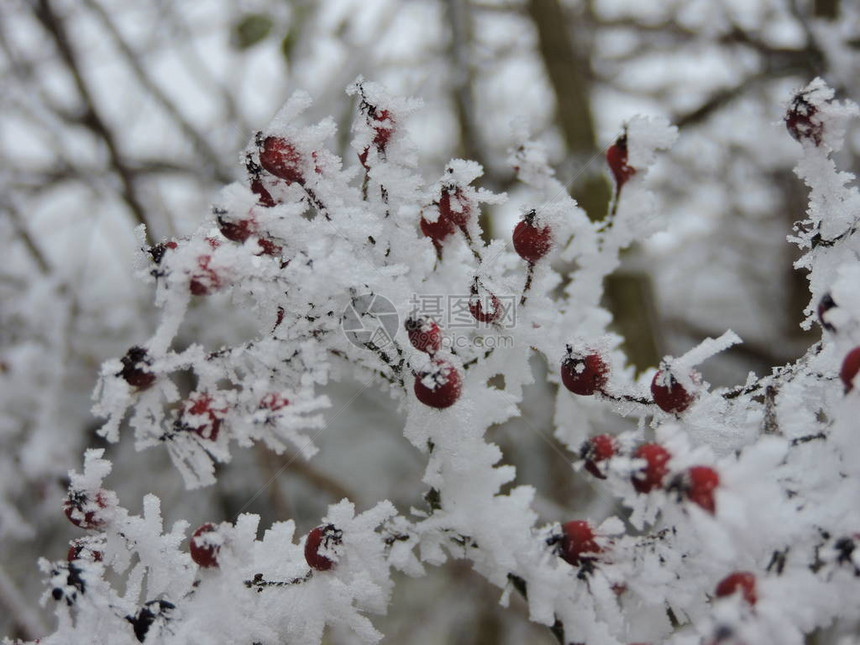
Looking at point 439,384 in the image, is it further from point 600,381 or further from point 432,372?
point 600,381

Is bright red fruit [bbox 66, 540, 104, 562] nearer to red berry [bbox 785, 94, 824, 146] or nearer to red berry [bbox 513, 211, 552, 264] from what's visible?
red berry [bbox 513, 211, 552, 264]

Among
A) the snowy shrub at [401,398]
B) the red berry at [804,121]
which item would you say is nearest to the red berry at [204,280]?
the snowy shrub at [401,398]

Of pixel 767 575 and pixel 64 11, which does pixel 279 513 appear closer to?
pixel 64 11

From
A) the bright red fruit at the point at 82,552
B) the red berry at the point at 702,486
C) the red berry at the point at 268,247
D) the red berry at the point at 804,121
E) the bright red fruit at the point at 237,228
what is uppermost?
the red berry at the point at 804,121

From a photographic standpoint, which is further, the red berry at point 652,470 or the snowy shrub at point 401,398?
→ the snowy shrub at point 401,398

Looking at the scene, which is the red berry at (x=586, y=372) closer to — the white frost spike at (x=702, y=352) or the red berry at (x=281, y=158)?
the white frost spike at (x=702, y=352)

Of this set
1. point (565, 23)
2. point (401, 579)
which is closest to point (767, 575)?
point (565, 23)
